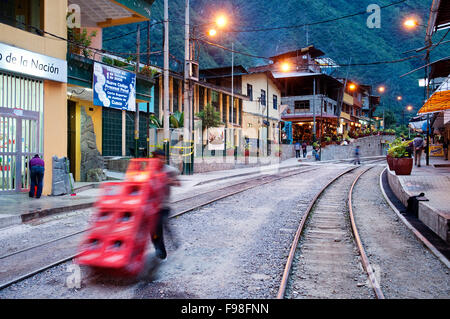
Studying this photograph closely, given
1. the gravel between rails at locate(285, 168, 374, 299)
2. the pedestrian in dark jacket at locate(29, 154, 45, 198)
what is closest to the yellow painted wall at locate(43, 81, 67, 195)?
the pedestrian in dark jacket at locate(29, 154, 45, 198)

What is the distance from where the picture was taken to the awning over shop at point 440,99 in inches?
604

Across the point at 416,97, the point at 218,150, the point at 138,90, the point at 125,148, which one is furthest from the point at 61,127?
the point at 416,97

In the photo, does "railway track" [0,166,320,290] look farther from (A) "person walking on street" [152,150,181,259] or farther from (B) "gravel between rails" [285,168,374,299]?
(B) "gravel between rails" [285,168,374,299]

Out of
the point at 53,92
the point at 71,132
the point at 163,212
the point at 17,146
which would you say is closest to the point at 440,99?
the point at 163,212

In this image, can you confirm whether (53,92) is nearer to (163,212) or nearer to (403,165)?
Result: (163,212)

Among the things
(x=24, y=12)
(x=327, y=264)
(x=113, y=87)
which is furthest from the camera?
(x=113, y=87)

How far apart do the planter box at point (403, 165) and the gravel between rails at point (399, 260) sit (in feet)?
18.8

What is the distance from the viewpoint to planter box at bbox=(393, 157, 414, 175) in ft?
48.1

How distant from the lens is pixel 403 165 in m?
14.8

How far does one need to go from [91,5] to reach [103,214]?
1394 centimetres

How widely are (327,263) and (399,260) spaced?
48.8 inches

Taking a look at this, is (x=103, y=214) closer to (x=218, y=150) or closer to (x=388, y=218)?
(x=388, y=218)

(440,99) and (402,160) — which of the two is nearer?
(402,160)

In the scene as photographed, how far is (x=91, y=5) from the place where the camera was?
15.7 metres
